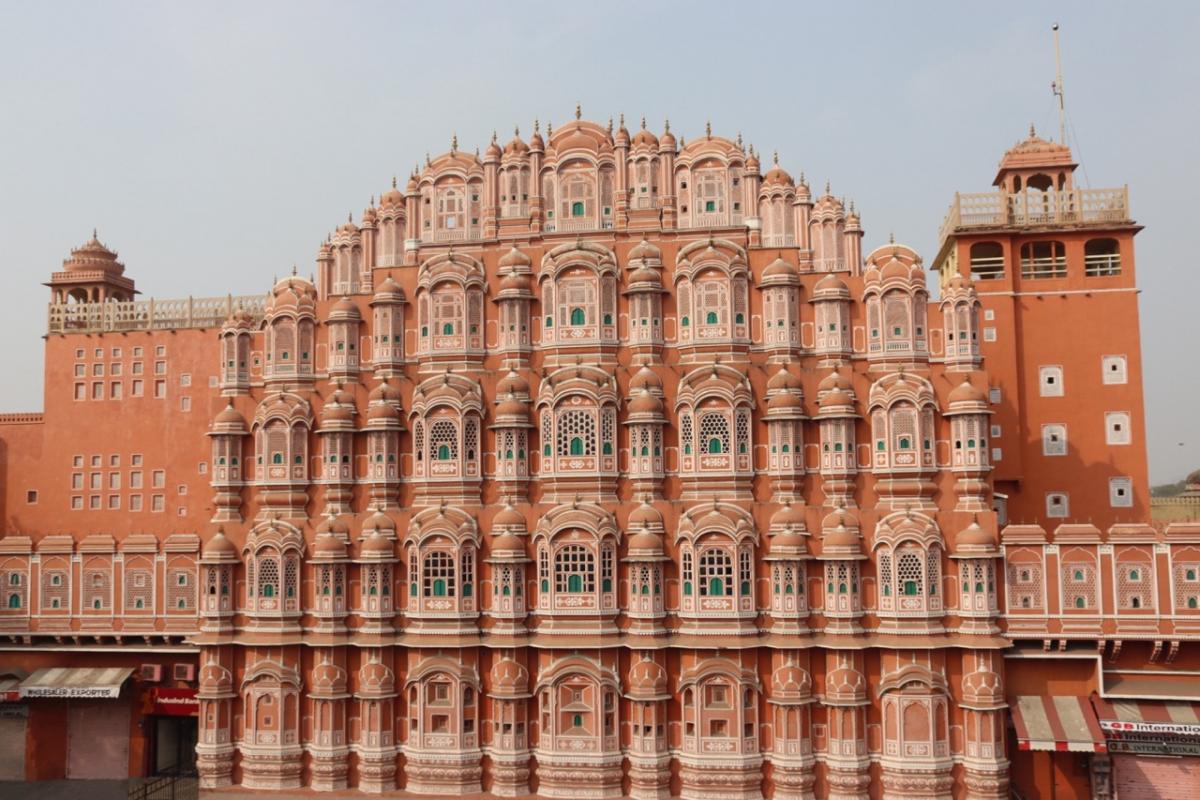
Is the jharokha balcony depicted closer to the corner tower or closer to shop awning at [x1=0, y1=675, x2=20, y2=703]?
the corner tower

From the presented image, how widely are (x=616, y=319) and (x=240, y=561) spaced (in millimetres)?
13117

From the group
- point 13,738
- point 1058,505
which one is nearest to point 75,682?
point 13,738

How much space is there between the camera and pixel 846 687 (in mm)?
29234

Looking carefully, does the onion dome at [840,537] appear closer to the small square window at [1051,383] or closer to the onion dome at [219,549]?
the small square window at [1051,383]

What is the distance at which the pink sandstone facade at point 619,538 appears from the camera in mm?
29375

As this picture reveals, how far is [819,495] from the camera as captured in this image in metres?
30.6

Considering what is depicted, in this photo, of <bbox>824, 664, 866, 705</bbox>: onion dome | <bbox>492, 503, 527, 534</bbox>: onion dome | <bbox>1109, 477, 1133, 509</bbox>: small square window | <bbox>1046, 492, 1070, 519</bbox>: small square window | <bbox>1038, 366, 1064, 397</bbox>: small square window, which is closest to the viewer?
<bbox>824, 664, 866, 705</bbox>: onion dome

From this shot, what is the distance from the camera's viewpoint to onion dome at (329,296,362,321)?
32812 mm

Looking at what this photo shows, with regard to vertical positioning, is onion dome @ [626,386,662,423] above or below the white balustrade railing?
below

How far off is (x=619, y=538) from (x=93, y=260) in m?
27.2

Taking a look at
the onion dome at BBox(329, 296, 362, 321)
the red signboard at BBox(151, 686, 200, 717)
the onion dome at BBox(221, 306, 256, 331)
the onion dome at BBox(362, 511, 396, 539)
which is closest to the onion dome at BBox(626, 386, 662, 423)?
the onion dome at BBox(362, 511, 396, 539)

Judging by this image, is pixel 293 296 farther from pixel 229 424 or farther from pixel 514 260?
pixel 514 260

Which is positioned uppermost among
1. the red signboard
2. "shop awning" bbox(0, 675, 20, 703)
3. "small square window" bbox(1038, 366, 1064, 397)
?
"small square window" bbox(1038, 366, 1064, 397)

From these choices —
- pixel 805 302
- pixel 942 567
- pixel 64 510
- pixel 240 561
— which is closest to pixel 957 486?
pixel 942 567
